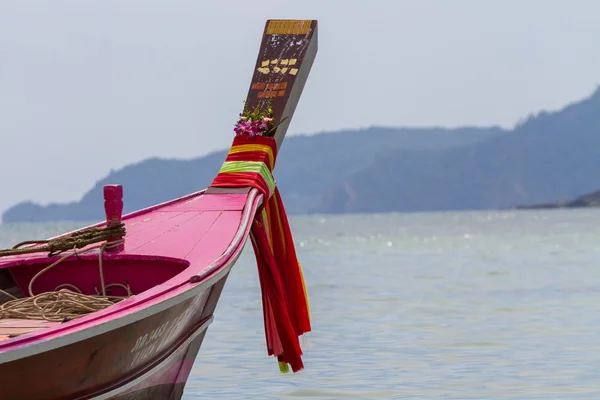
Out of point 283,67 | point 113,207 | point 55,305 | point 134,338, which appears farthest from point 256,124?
point 134,338

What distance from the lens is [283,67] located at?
11.7 meters

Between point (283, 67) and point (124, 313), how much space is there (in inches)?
214

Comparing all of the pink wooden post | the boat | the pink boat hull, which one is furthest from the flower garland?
the pink wooden post

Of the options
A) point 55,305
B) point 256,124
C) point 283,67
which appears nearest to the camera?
point 55,305

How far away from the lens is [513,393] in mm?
11414

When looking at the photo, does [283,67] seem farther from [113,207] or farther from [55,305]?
[55,305]

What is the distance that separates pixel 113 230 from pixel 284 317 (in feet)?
5.24

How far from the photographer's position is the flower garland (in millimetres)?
10812

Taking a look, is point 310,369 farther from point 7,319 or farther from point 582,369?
point 7,319

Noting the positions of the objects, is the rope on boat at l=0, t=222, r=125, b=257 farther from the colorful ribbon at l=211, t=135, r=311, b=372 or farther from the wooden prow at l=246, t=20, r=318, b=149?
the wooden prow at l=246, t=20, r=318, b=149

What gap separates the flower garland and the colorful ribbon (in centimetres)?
6

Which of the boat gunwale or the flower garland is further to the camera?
the flower garland

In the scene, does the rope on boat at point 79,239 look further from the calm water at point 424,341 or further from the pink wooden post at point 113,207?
the calm water at point 424,341

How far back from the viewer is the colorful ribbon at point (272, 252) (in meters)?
9.87
